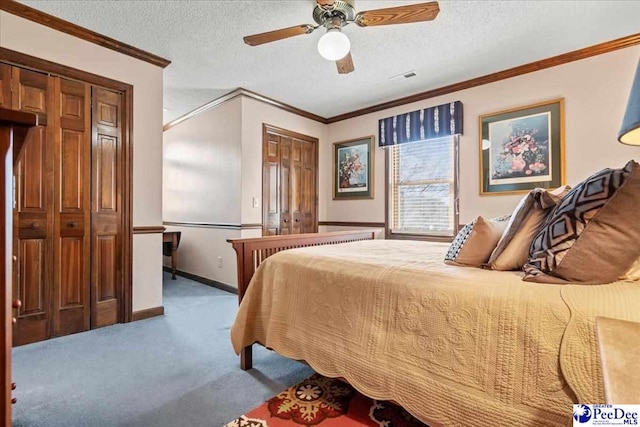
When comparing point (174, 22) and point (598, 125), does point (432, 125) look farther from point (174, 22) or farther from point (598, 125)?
point (174, 22)

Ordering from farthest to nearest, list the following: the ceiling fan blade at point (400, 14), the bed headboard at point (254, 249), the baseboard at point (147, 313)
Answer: the baseboard at point (147, 313) < the bed headboard at point (254, 249) < the ceiling fan blade at point (400, 14)

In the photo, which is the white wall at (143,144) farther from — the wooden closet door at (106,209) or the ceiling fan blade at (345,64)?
the ceiling fan blade at (345,64)

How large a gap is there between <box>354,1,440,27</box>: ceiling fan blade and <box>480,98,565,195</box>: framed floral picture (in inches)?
73.0

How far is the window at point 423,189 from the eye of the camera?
12.1ft

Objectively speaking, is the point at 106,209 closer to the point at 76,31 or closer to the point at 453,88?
the point at 76,31

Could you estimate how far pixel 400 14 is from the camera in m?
1.92

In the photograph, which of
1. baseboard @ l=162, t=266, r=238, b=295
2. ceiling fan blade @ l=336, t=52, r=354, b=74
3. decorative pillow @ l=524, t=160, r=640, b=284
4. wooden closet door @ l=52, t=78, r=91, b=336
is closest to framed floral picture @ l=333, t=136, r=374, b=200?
ceiling fan blade @ l=336, t=52, r=354, b=74

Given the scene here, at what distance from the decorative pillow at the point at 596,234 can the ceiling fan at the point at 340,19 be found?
137cm

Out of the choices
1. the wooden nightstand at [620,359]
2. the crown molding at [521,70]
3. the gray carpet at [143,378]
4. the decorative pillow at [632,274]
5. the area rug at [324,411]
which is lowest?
the gray carpet at [143,378]

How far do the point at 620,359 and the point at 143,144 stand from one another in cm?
346

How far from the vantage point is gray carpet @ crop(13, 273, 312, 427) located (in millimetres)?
1523

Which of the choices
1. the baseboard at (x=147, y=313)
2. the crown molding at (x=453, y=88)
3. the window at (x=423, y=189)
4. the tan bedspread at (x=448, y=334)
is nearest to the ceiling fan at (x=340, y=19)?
the tan bedspread at (x=448, y=334)

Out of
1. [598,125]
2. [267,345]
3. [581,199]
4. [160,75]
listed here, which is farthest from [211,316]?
[598,125]

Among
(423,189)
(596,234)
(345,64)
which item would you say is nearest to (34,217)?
(345,64)
